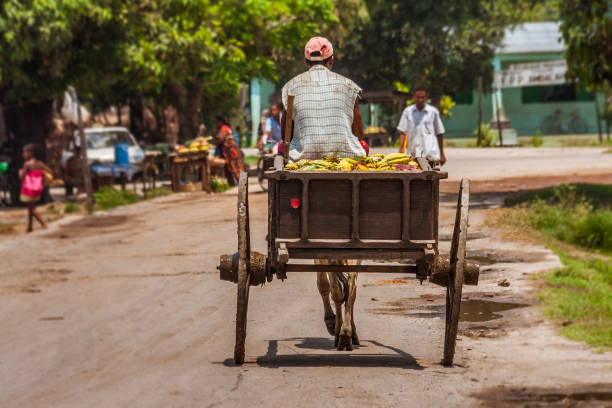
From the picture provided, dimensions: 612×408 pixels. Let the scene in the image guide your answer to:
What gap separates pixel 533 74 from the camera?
1639 inches

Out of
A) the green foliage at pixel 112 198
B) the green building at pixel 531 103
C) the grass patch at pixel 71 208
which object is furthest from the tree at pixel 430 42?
the grass patch at pixel 71 208

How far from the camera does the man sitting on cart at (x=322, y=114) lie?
768 centimetres

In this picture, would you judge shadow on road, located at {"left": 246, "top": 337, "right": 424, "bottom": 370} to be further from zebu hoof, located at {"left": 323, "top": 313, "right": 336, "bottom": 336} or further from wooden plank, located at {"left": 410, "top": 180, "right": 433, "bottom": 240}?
wooden plank, located at {"left": 410, "top": 180, "right": 433, "bottom": 240}

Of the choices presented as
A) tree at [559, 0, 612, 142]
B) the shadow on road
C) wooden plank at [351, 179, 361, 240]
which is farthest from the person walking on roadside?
wooden plank at [351, 179, 361, 240]

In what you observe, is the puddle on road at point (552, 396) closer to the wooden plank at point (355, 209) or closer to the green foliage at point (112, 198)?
the wooden plank at point (355, 209)

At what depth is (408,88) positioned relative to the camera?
153 ft

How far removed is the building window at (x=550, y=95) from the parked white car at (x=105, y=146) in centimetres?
2426

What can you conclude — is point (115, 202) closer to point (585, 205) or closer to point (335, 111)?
point (585, 205)

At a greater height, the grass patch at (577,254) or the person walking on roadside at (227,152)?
the person walking on roadside at (227,152)

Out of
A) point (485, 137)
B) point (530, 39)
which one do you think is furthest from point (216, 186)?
point (530, 39)

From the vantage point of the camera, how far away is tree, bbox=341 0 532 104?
4297 cm

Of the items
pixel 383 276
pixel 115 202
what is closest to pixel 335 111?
pixel 383 276

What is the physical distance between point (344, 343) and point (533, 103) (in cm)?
4310

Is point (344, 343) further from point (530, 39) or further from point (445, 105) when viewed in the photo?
point (530, 39)
